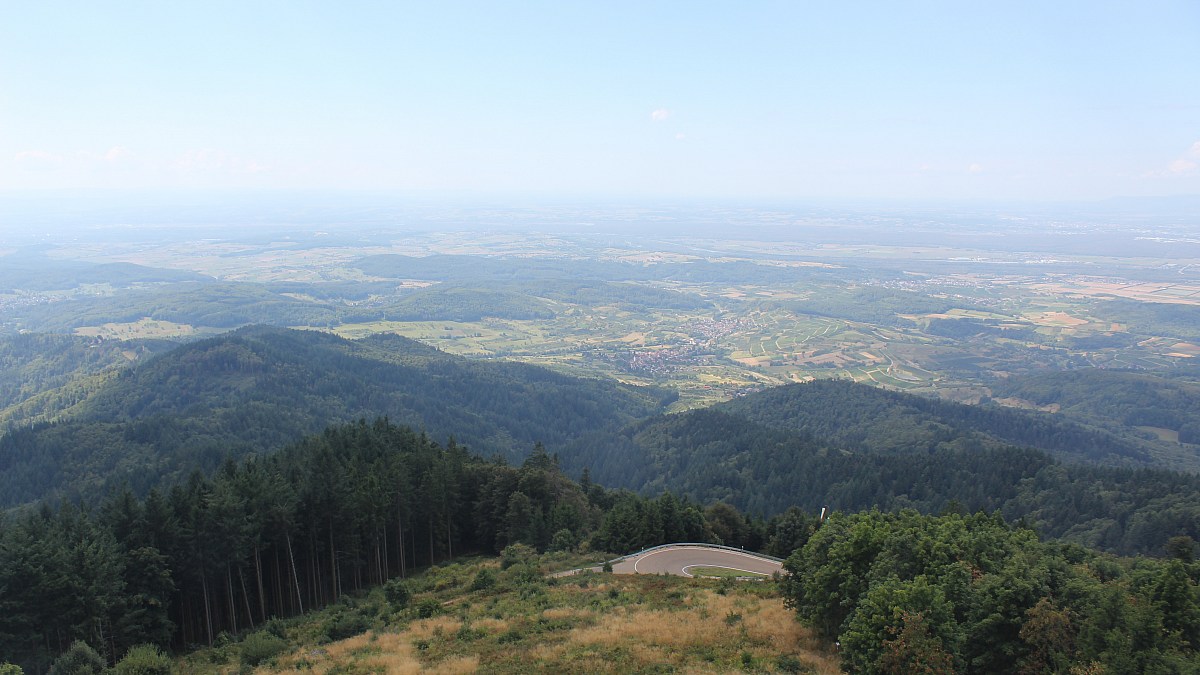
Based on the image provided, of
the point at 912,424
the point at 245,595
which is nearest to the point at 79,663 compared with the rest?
the point at 245,595

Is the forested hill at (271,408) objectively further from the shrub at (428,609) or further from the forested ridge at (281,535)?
the shrub at (428,609)

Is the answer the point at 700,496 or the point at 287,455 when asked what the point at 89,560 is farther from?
the point at 700,496

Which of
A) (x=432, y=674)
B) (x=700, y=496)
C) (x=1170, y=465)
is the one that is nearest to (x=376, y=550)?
(x=432, y=674)

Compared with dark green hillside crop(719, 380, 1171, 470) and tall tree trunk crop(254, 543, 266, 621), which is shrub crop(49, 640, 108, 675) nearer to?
tall tree trunk crop(254, 543, 266, 621)

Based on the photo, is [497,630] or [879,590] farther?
[497,630]

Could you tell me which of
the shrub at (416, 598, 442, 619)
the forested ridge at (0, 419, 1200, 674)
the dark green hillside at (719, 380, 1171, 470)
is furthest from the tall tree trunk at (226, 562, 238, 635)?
the dark green hillside at (719, 380, 1171, 470)

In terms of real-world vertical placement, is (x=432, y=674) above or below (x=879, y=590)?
below

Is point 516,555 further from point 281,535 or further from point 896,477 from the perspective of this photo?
point 896,477
